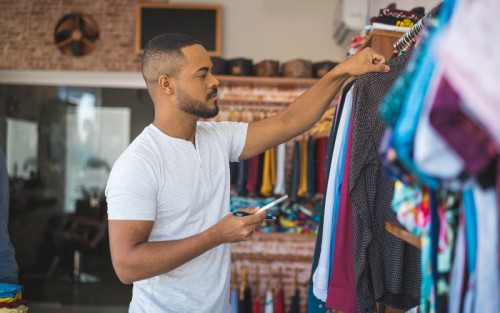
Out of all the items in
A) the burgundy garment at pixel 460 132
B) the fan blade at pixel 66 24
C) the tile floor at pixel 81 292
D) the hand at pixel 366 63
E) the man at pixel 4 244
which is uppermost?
the fan blade at pixel 66 24

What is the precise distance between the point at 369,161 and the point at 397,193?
2.42ft

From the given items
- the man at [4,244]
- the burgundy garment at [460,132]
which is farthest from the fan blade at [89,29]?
the burgundy garment at [460,132]

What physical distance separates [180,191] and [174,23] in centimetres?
347

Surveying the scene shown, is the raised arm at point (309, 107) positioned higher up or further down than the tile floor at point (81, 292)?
higher up

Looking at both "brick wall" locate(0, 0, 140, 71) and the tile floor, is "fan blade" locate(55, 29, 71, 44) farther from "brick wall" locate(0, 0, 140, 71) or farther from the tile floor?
the tile floor

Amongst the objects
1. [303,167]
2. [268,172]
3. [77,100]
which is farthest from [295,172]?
[77,100]

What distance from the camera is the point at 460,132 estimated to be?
0.78m

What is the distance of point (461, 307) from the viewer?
3.19 feet

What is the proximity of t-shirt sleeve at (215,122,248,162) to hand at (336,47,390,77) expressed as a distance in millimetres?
558

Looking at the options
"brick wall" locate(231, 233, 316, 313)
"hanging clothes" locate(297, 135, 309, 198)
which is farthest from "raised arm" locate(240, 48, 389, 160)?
"brick wall" locate(231, 233, 316, 313)

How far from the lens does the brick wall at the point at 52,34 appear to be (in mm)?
5297

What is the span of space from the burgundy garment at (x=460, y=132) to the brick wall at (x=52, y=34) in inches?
188

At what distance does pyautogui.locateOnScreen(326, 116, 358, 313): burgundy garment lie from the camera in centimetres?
196

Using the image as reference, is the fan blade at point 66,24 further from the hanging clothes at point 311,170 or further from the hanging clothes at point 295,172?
the hanging clothes at point 311,170
